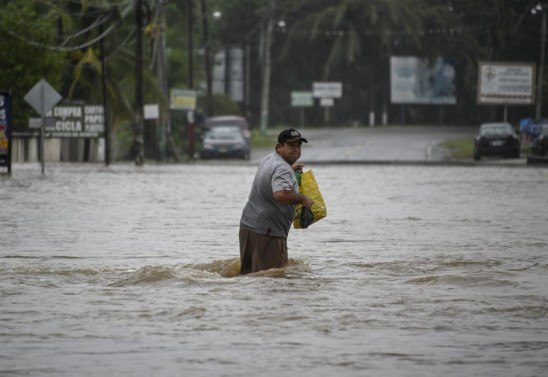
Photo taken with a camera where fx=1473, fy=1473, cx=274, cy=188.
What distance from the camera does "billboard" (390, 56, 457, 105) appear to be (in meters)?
95.9

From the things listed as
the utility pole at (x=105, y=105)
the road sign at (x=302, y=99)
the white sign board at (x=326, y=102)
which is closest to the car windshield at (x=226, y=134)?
the utility pole at (x=105, y=105)

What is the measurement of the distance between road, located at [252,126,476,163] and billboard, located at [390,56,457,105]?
239cm

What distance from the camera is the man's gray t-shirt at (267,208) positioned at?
13.2 m

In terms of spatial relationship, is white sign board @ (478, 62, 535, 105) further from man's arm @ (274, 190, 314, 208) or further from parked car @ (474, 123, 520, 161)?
man's arm @ (274, 190, 314, 208)

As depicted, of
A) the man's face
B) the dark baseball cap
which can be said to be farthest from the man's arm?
the dark baseball cap

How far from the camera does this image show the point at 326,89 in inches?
3693

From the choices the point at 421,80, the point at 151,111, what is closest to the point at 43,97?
the point at 151,111

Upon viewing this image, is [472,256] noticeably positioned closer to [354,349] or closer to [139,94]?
[354,349]

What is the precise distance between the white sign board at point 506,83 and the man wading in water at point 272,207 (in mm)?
64926

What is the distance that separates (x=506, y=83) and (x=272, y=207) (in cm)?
6632

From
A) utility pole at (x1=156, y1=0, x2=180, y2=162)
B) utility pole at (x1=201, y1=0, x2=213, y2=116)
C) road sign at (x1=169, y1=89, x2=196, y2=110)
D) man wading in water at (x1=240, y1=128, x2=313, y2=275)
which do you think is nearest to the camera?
man wading in water at (x1=240, y1=128, x2=313, y2=275)

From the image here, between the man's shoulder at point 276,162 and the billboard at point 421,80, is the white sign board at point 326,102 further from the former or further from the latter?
the man's shoulder at point 276,162

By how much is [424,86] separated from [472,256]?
268ft

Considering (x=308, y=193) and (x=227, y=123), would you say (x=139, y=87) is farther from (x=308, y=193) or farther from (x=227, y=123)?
Answer: (x=308, y=193)
